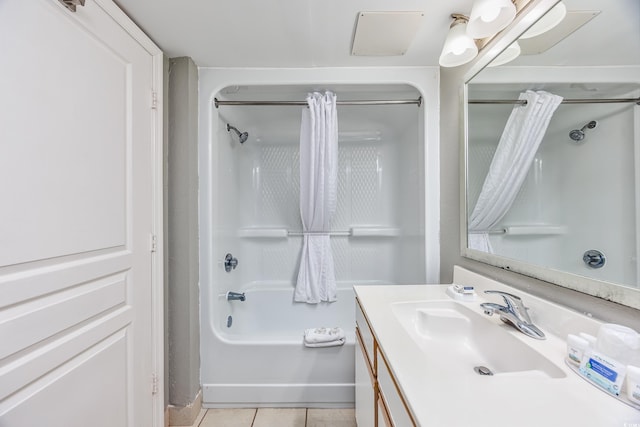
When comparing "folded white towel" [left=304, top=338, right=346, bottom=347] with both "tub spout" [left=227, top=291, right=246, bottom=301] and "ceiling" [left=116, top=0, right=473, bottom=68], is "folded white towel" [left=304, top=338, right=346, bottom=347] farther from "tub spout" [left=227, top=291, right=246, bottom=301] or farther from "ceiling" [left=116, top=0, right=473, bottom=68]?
"ceiling" [left=116, top=0, right=473, bottom=68]

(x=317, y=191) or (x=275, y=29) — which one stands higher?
(x=275, y=29)

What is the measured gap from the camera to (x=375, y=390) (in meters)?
0.92

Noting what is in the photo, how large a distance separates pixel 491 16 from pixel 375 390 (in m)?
1.46

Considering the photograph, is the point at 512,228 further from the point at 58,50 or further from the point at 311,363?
the point at 58,50

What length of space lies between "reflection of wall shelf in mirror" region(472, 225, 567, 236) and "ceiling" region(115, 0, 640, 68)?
1.60 feet

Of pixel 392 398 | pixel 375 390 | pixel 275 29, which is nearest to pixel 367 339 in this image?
pixel 375 390

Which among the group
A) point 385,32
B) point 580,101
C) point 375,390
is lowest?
point 375,390

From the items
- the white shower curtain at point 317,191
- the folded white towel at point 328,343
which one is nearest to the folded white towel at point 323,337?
the folded white towel at point 328,343

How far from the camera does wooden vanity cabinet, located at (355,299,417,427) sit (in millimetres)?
671

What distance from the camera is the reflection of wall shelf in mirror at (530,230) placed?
2.85 feet

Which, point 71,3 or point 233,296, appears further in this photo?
point 233,296

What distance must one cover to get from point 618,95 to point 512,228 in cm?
53

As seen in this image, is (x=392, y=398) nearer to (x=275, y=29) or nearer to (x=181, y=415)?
(x=181, y=415)

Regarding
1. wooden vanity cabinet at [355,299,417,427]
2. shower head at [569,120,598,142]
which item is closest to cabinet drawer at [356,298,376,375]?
wooden vanity cabinet at [355,299,417,427]
